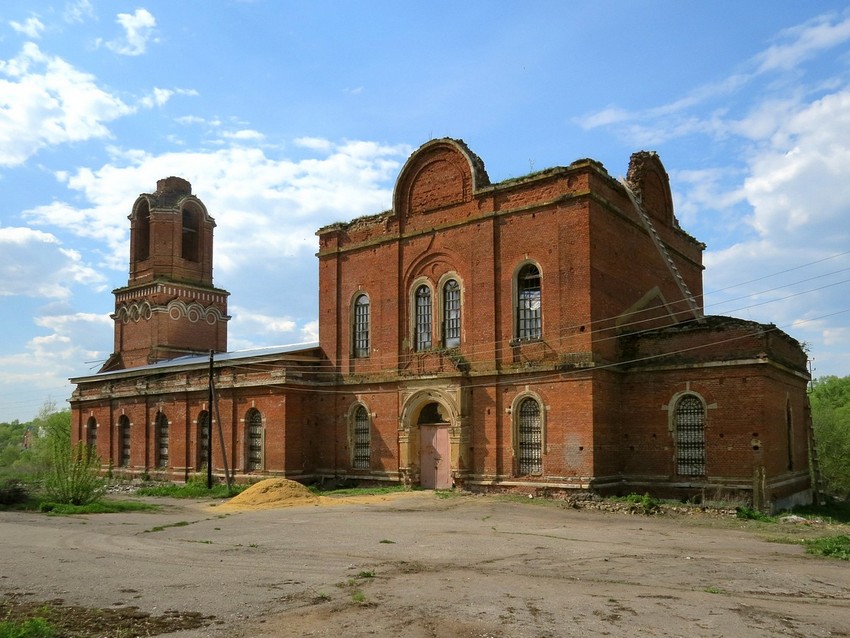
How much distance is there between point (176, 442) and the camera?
108ft

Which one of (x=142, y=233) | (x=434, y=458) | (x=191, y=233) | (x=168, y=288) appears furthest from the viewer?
(x=191, y=233)

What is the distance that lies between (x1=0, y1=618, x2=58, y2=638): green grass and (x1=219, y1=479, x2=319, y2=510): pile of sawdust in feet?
49.4

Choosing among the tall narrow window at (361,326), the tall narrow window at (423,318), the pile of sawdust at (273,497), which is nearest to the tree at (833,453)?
the tall narrow window at (423,318)

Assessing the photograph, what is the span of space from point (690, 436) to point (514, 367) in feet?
18.6

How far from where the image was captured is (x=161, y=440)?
34.2 meters

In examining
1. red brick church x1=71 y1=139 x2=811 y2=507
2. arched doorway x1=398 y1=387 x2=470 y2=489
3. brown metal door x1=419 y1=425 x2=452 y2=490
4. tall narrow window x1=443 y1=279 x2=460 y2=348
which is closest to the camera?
red brick church x1=71 y1=139 x2=811 y2=507

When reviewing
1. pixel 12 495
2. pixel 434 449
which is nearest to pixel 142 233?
pixel 12 495

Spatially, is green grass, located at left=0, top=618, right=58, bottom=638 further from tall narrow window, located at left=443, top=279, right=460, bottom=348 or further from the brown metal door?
tall narrow window, located at left=443, top=279, right=460, bottom=348

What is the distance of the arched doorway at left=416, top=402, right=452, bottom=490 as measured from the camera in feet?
82.6

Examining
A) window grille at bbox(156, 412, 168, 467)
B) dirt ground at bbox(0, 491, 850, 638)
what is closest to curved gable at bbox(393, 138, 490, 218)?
dirt ground at bbox(0, 491, 850, 638)

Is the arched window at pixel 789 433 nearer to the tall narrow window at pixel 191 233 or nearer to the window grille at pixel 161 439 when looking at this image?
the window grille at pixel 161 439

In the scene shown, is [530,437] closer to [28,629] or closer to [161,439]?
[28,629]

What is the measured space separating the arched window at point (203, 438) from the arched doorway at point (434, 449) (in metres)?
10.9

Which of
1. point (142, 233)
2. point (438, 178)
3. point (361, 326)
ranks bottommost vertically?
point (361, 326)
